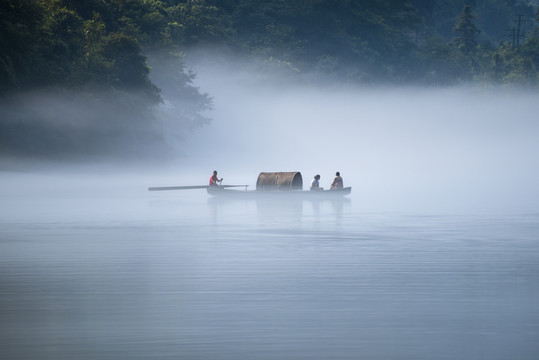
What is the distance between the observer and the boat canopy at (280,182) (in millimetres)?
40312

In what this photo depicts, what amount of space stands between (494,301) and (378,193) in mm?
32140

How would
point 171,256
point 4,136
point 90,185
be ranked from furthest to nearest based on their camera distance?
point 4,136
point 90,185
point 171,256

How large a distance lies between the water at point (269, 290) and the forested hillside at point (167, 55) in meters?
34.5

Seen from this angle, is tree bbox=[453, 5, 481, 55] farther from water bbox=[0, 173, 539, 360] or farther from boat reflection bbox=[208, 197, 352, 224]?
water bbox=[0, 173, 539, 360]

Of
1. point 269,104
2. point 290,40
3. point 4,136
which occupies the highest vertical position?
point 290,40

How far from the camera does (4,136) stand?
63375 mm

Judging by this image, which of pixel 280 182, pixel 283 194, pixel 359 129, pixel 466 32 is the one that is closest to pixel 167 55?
pixel 280 182

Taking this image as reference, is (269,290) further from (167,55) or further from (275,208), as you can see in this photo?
(167,55)

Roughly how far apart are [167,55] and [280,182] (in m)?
42.3

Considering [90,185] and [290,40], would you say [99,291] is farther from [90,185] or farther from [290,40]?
[290,40]

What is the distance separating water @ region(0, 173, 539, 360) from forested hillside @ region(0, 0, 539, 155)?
34.5 m

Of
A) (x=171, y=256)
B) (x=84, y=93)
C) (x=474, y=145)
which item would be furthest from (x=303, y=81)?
(x=171, y=256)

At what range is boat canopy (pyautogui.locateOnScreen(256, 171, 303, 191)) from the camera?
40312mm

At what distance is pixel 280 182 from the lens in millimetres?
40594
